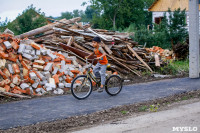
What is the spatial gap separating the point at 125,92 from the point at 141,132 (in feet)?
15.6

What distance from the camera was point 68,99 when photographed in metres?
9.48

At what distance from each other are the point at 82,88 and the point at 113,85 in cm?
113

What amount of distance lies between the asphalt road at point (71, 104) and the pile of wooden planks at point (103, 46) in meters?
2.31

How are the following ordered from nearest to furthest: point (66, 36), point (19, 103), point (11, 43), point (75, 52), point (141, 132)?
1. point (141, 132)
2. point (19, 103)
3. point (11, 43)
4. point (75, 52)
5. point (66, 36)

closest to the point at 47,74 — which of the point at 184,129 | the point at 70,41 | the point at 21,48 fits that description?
the point at 21,48

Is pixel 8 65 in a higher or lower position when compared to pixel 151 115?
higher

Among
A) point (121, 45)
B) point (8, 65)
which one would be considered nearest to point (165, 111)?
point (8, 65)

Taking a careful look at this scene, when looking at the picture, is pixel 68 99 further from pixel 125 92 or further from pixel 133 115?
pixel 133 115

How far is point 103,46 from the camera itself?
13781mm

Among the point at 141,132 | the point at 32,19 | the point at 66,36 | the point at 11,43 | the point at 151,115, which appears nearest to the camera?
the point at 141,132

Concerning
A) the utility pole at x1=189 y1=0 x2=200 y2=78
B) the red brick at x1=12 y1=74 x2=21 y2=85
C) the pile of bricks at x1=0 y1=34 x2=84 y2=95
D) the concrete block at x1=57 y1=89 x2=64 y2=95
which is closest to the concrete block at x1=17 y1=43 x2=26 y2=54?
the pile of bricks at x1=0 y1=34 x2=84 y2=95

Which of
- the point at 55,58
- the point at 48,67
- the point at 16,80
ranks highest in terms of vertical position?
the point at 55,58

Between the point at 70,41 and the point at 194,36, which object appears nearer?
the point at 194,36

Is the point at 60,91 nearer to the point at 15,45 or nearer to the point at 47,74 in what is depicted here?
the point at 47,74
